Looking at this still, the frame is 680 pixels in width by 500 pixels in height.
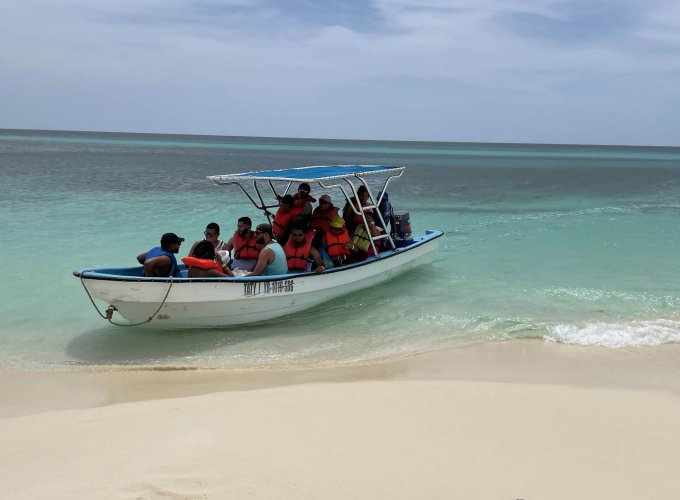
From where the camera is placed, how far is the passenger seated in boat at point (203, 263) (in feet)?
23.3

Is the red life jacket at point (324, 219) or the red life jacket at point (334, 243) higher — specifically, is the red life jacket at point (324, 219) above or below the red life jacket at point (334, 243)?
above

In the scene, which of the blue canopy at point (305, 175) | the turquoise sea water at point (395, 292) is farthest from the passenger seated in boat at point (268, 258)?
the blue canopy at point (305, 175)

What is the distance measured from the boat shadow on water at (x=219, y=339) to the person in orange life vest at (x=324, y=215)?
1.11 m

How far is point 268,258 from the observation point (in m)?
7.83

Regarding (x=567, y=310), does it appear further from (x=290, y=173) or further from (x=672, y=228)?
(x=672, y=228)

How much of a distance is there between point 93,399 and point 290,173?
482 centimetres

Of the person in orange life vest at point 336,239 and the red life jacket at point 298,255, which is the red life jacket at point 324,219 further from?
the red life jacket at point 298,255

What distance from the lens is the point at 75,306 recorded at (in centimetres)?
848

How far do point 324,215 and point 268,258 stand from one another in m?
1.38

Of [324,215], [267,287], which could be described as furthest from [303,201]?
[267,287]

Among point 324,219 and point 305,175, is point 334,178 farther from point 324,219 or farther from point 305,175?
point 324,219

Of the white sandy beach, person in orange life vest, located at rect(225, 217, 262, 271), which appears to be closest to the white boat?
person in orange life vest, located at rect(225, 217, 262, 271)

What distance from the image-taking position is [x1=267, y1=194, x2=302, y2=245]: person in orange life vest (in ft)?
30.0

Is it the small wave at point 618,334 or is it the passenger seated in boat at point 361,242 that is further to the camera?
the passenger seated in boat at point 361,242
